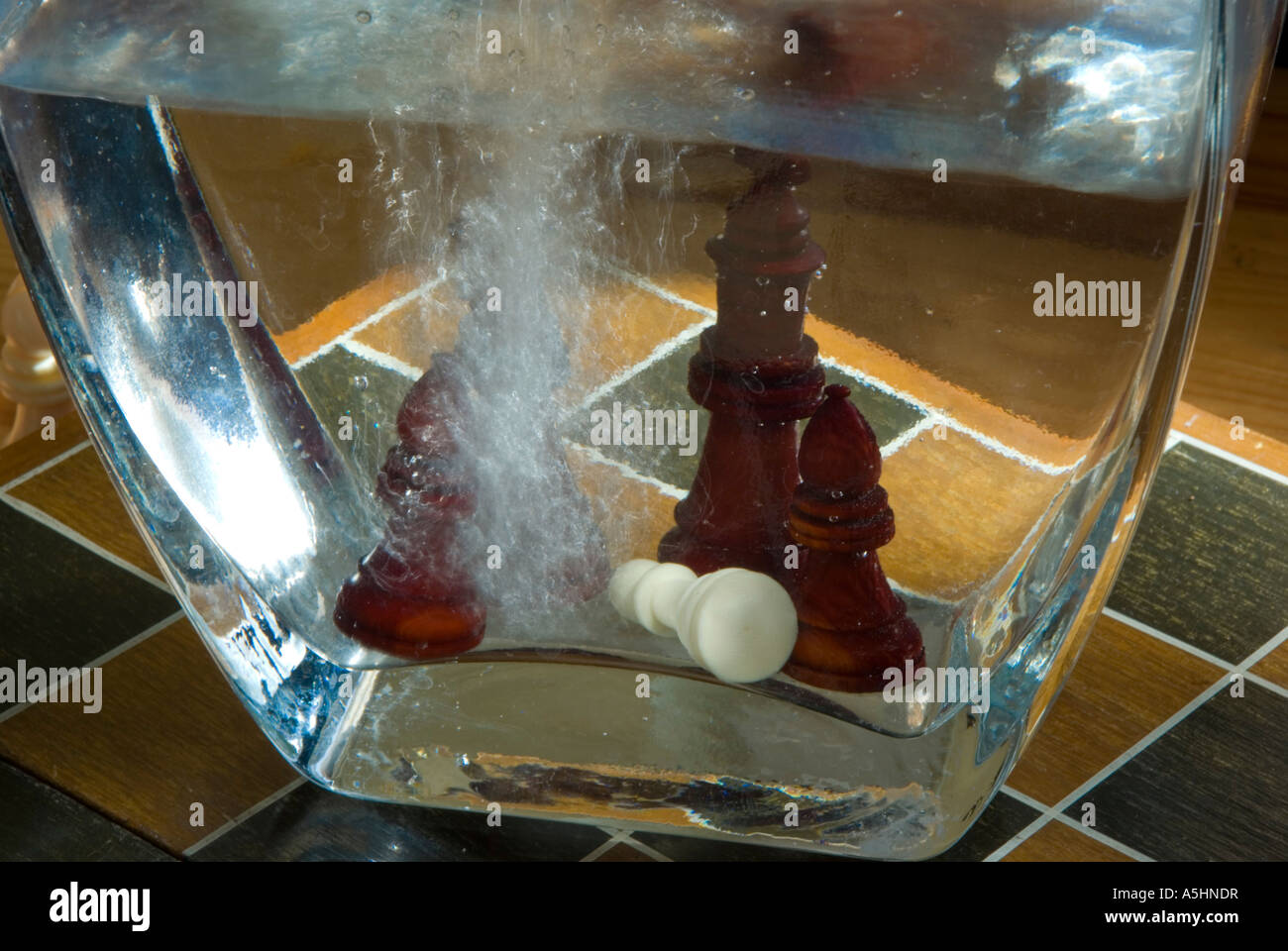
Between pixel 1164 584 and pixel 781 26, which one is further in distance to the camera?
pixel 1164 584

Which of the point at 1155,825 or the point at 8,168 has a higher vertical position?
the point at 8,168

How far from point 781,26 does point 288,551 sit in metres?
0.15

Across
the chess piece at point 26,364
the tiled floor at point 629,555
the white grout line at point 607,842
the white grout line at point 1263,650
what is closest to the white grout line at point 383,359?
the tiled floor at point 629,555

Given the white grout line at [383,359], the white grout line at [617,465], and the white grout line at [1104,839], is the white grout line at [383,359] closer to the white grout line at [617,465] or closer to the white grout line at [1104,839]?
the white grout line at [617,465]

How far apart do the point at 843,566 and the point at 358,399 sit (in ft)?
0.34

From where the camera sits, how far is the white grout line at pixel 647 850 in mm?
339

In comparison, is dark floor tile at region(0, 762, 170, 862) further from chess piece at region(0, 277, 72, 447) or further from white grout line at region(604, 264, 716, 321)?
chess piece at region(0, 277, 72, 447)

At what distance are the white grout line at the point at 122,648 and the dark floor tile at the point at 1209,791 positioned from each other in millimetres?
218

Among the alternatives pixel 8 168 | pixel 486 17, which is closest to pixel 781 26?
pixel 486 17

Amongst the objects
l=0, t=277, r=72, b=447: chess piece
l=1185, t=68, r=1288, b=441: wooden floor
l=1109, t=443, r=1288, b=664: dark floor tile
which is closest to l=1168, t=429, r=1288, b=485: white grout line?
l=1109, t=443, r=1288, b=664: dark floor tile

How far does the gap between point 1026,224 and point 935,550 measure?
71 millimetres

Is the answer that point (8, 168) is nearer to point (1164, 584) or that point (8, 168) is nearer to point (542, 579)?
point (542, 579)

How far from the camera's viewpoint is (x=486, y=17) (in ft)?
0.92

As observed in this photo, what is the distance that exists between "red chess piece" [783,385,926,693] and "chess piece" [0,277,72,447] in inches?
14.6
